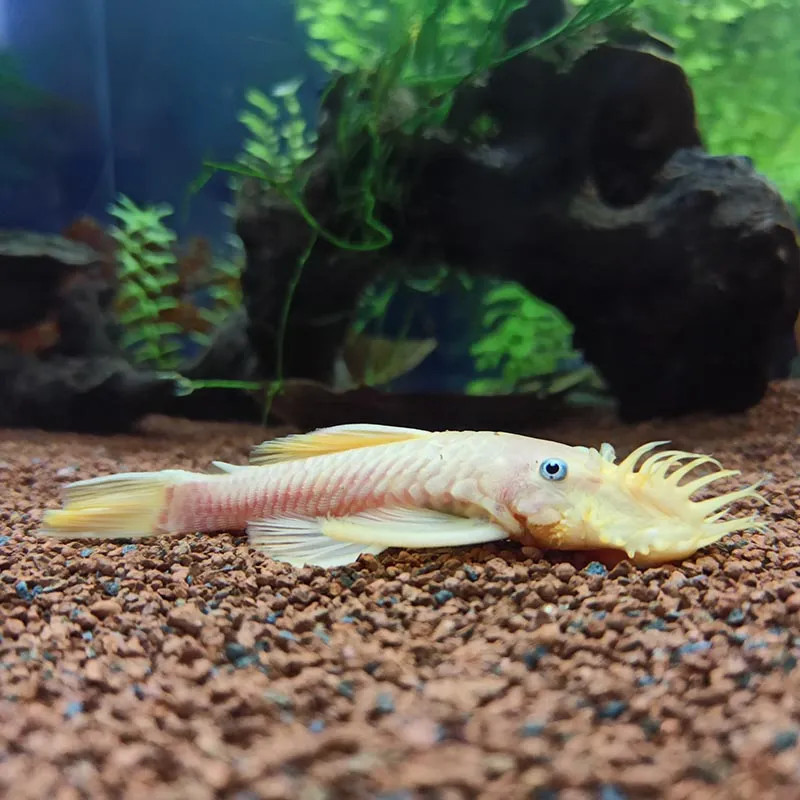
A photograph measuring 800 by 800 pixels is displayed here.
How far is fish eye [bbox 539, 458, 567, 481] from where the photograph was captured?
2.39 m

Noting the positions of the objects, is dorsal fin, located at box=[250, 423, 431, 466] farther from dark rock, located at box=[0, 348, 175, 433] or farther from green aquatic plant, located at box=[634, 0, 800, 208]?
green aquatic plant, located at box=[634, 0, 800, 208]

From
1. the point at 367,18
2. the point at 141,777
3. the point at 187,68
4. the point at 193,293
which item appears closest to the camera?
the point at 141,777

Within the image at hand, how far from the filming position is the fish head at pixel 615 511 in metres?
2.29

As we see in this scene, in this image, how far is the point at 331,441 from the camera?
2.96 metres

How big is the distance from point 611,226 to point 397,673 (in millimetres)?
3961

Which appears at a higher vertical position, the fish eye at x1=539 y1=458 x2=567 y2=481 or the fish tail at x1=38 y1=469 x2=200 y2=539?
the fish eye at x1=539 y1=458 x2=567 y2=481

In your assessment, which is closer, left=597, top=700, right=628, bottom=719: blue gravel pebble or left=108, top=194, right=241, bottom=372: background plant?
left=597, top=700, right=628, bottom=719: blue gravel pebble

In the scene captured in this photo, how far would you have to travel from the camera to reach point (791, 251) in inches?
186

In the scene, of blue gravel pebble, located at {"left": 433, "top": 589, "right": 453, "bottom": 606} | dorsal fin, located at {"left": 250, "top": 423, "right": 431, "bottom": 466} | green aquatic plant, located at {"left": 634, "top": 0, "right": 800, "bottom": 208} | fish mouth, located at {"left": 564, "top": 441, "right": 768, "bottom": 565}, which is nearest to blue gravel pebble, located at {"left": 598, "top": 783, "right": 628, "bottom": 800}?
blue gravel pebble, located at {"left": 433, "top": 589, "right": 453, "bottom": 606}

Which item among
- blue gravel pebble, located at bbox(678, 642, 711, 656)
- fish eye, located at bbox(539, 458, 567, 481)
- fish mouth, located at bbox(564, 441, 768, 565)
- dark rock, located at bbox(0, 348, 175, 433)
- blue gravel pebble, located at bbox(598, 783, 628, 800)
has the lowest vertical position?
dark rock, located at bbox(0, 348, 175, 433)

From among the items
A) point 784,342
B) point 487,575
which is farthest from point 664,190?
point 487,575

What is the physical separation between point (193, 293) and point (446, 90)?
4006 mm

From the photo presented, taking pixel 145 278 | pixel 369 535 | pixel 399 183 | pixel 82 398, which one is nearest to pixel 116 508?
pixel 369 535

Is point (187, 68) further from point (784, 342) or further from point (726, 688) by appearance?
point (726, 688)
